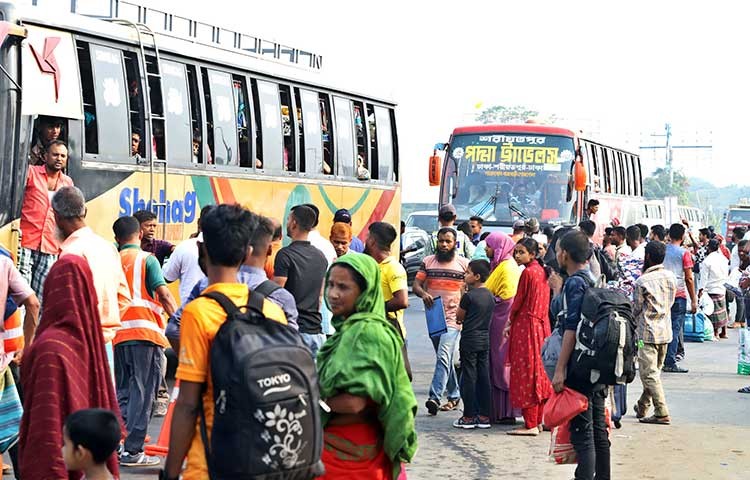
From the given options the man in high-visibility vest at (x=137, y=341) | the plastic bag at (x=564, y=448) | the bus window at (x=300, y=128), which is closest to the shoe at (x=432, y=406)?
the man in high-visibility vest at (x=137, y=341)

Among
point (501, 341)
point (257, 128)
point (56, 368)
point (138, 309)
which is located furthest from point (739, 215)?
point (56, 368)

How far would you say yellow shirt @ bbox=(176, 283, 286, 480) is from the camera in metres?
4.61

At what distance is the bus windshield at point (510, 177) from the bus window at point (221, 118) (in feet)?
35.7

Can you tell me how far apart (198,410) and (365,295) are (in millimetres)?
1098

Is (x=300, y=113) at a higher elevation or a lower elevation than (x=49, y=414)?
higher

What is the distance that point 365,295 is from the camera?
554 cm

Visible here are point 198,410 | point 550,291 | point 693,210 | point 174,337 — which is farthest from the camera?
point 693,210

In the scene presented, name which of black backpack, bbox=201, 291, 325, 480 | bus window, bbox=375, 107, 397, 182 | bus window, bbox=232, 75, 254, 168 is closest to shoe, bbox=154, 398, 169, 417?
bus window, bbox=232, 75, 254, 168

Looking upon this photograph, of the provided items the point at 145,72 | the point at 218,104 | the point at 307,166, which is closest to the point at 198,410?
the point at 145,72

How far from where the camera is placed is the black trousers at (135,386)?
9359 mm

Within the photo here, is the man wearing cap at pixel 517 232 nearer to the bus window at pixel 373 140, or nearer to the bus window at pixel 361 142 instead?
the bus window at pixel 361 142

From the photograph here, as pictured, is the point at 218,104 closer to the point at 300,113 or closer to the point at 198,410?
the point at 300,113

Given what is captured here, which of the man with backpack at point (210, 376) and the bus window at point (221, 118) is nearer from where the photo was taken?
the man with backpack at point (210, 376)

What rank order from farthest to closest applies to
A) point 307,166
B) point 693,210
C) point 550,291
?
point 693,210 < point 307,166 < point 550,291
